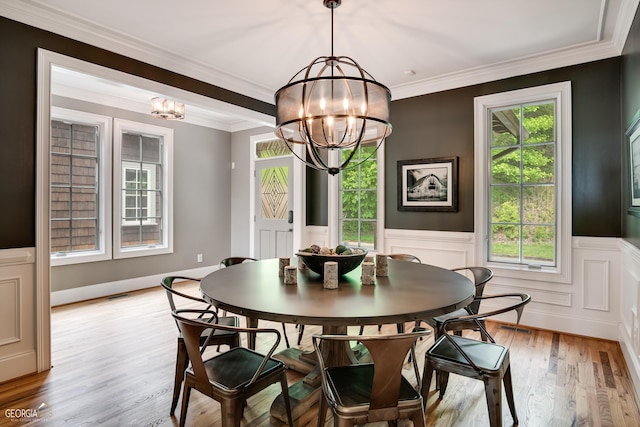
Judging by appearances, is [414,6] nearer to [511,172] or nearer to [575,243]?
[511,172]

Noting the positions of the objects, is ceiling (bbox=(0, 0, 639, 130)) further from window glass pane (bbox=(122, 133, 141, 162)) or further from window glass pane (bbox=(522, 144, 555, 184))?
window glass pane (bbox=(122, 133, 141, 162))

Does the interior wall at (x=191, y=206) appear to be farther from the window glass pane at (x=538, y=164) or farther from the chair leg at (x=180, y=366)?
the window glass pane at (x=538, y=164)

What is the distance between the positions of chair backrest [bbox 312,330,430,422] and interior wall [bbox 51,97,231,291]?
15.0 ft

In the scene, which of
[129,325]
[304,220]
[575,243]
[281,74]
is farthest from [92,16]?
[575,243]

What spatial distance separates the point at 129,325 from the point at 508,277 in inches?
156

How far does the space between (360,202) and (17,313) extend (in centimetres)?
363

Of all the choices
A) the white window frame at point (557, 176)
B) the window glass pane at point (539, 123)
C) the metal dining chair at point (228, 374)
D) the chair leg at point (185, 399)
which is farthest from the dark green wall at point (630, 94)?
the chair leg at point (185, 399)

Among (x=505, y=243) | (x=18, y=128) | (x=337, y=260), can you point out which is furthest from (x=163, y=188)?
(x=505, y=243)

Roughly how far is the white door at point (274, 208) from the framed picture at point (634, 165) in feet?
12.4

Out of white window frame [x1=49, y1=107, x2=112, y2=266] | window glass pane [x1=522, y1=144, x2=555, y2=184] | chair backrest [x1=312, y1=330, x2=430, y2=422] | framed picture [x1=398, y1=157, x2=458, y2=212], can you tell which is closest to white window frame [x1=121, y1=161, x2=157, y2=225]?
white window frame [x1=49, y1=107, x2=112, y2=266]

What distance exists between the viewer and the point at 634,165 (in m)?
2.59

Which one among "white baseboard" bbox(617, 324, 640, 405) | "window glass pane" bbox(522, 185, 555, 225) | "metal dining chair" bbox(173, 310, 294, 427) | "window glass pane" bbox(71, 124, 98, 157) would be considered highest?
"window glass pane" bbox(71, 124, 98, 157)

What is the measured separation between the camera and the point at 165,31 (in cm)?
302

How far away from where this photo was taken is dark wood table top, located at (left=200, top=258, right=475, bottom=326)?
5.14 ft
